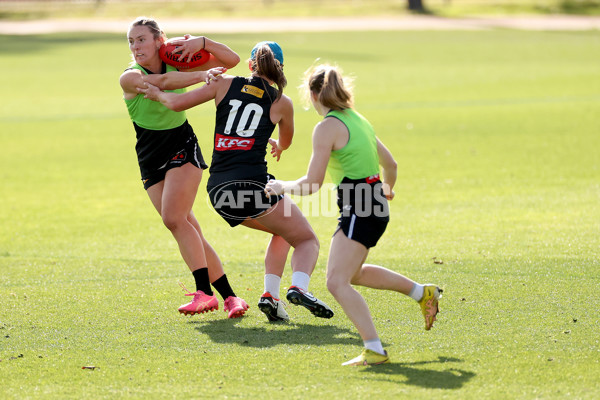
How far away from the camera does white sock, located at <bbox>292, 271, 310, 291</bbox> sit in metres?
5.47

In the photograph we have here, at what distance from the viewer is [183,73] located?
577 cm

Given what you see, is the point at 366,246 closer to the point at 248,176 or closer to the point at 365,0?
the point at 248,176

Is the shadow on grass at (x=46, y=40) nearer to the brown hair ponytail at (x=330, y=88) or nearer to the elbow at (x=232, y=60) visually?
the elbow at (x=232, y=60)

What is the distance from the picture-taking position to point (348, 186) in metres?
4.79

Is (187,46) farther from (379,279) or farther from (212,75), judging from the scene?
(379,279)

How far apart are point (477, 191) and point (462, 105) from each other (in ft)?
28.7

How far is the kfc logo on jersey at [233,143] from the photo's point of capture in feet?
18.1

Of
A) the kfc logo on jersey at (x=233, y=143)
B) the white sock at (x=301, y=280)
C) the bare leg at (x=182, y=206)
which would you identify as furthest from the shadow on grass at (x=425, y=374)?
the bare leg at (x=182, y=206)

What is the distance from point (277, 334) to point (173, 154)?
1.62 m

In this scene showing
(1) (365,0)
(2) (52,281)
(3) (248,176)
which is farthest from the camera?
(1) (365,0)

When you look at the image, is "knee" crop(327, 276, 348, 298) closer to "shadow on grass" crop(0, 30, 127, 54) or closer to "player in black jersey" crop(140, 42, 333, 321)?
"player in black jersey" crop(140, 42, 333, 321)

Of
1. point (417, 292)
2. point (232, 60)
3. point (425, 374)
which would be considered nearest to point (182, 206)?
point (232, 60)

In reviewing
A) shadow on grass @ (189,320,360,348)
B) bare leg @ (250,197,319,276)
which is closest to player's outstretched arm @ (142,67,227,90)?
bare leg @ (250,197,319,276)

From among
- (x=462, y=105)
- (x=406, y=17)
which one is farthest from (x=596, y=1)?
(x=462, y=105)
